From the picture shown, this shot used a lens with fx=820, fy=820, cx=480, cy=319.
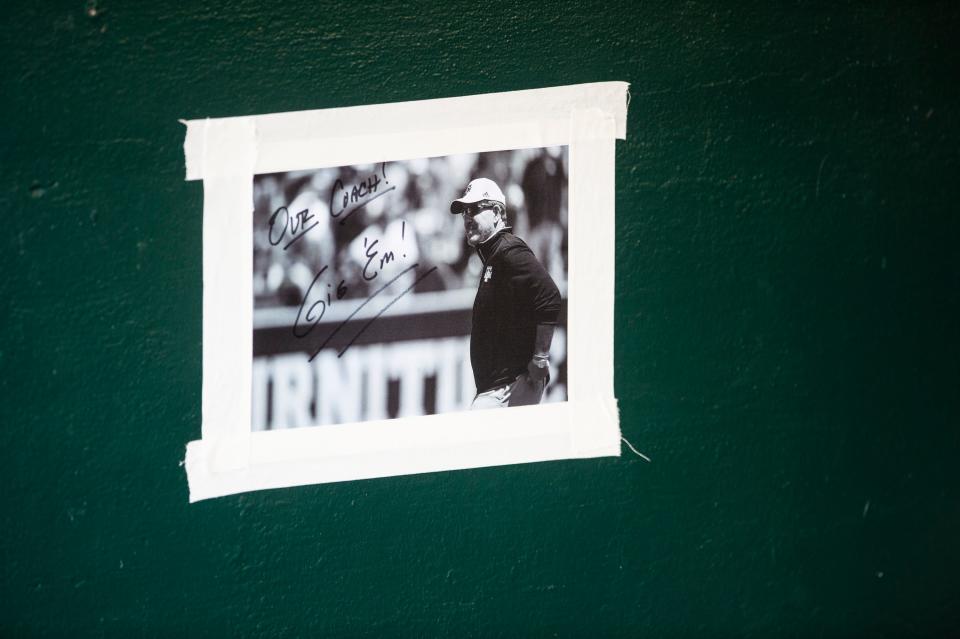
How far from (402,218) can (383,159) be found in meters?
0.09

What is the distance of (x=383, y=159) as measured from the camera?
117cm

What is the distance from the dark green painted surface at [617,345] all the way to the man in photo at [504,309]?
11 cm

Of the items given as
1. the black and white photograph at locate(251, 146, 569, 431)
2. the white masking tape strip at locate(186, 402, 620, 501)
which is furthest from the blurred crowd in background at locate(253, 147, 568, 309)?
the white masking tape strip at locate(186, 402, 620, 501)

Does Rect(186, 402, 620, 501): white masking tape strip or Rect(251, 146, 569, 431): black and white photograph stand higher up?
Rect(251, 146, 569, 431): black and white photograph

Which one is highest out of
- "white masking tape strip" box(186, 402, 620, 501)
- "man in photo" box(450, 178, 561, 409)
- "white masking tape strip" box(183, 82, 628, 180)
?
"white masking tape strip" box(183, 82, 628, 180)

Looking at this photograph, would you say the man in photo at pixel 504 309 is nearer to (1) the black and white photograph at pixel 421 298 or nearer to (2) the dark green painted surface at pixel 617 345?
(1) the black and white photograph at pixel 421 298

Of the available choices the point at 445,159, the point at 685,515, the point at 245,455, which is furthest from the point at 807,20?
the point at 245,455

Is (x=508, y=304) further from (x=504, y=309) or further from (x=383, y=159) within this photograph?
(x=383, y=159)

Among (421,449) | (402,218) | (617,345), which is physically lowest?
(421,449)

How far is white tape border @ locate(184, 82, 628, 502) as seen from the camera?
1150 millimetres

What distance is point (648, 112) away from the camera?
45.8 inches

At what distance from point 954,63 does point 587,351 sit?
68 cm
